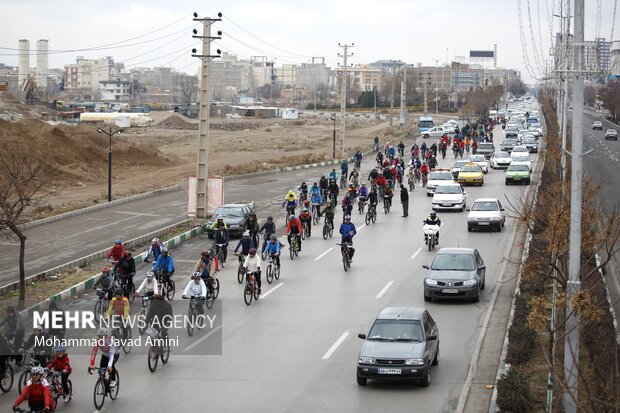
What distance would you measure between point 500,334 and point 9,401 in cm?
1032

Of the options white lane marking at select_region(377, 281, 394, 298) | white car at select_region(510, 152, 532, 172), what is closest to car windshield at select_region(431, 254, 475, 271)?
white lane marking at select_region(377, 281, 394, 298)

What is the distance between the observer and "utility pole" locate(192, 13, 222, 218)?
137 ft

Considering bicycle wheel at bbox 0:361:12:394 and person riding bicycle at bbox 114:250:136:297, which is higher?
person riding bicycle at bbox 114:250:136:297

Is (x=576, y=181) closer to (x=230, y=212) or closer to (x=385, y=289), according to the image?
(x=385, y=289)

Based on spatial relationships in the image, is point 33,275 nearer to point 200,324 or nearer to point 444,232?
point 200,324

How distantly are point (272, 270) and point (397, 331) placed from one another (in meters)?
10.7

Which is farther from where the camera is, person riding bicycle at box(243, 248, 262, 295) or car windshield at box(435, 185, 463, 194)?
car windshield at box(435, 185, 463, 194)

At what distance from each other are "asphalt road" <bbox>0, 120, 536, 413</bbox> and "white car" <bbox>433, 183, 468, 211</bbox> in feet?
25.0

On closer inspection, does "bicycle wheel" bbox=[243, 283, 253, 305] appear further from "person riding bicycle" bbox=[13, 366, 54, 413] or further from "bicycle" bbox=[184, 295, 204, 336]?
"person riding bicycle" bbox=[13, 366, 54, 413]

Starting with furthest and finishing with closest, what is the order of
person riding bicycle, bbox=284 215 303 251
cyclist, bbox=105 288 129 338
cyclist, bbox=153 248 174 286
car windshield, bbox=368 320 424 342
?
person riding bicycle, bbox=284 215 303 251, cyclist, bbox=153 248 174 286, cyclist, bbox=105 288 129 338, car windshield, bbox=368 320 424 342

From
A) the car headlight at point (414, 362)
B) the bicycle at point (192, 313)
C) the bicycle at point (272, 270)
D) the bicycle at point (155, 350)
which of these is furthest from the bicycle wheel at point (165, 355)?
the bicycle at point (272, 270)

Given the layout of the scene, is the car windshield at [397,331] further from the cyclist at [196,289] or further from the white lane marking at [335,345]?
the cyclist at [196,289]

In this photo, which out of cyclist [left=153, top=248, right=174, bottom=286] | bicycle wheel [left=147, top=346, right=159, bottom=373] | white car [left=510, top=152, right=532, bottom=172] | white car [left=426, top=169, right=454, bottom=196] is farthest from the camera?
white car [left=510, top=152, right=532, bottom=172]

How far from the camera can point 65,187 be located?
221 ft
